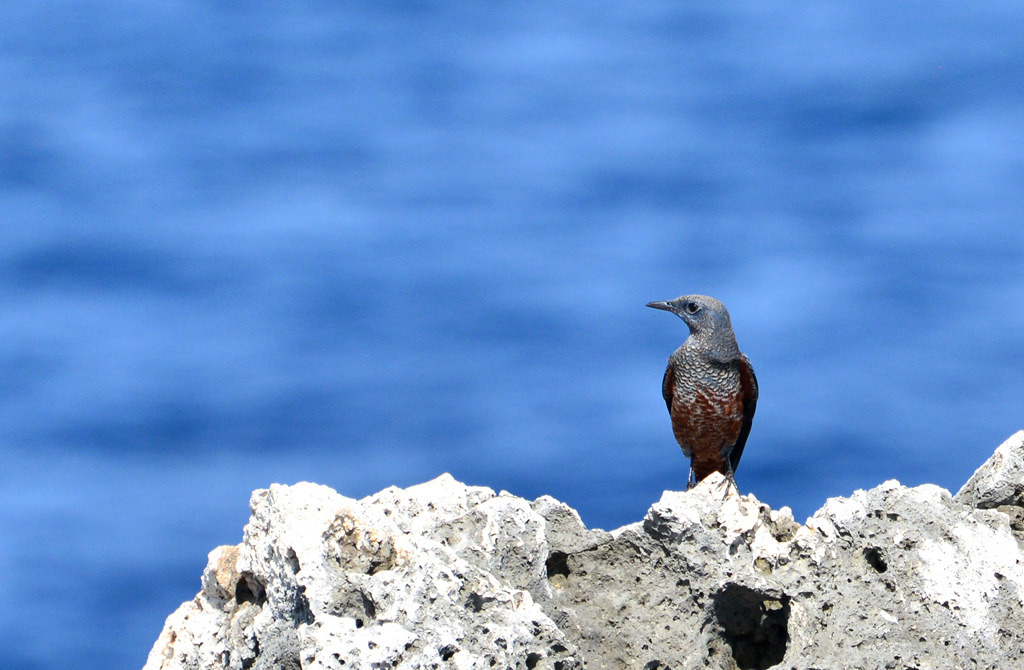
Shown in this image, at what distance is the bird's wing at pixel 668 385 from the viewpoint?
40.4 feet

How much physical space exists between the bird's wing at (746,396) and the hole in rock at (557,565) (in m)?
4.39

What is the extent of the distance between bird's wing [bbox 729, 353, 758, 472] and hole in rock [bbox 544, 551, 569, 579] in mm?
4386

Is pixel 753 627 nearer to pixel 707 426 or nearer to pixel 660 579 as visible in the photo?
pixel 660 579

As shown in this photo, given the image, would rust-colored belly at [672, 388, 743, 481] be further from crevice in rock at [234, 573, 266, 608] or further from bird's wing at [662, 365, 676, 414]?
crevice in rock at [234, 573, 266, 608]

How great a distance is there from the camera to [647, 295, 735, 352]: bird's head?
11.5 metres

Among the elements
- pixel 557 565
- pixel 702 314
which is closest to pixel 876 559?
pixel 557 565

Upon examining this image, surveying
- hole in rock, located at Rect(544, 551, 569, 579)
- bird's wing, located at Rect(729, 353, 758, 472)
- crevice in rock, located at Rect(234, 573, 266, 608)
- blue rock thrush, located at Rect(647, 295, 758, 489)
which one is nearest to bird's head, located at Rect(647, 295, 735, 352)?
blue rock thrush, located at Rect(647, 295, 758, 489)

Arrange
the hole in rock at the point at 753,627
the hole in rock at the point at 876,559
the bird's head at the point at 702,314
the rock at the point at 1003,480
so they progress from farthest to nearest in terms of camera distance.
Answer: the bird's head at the point at 702,314 < the rock at the point at 1003,480 < the hole in rock at the point at 753,627 < the hole in rock at the point at 876,559

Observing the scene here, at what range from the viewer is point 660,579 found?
26.0ft

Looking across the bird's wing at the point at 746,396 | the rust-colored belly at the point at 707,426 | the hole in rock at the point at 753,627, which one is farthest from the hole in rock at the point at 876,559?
the bird's wing at the point at 746,396

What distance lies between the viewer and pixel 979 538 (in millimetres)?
7867

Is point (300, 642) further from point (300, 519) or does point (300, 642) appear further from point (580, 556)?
point (580, 556)

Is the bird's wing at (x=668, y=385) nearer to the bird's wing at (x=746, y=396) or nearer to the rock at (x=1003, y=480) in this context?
the bird's wing at (x=746, y=396)

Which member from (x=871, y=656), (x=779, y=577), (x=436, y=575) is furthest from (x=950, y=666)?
(x=436, y=575)
